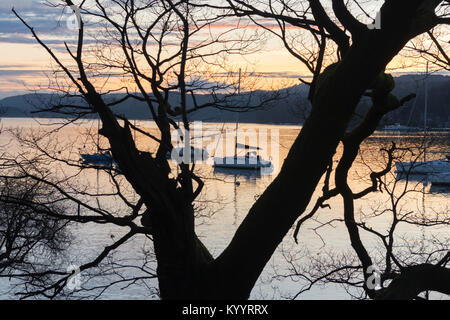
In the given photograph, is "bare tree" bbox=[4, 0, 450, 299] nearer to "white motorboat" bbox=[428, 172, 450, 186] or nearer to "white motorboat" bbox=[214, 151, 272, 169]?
"white motorboat" bbox=[428, 172, 450, 186]

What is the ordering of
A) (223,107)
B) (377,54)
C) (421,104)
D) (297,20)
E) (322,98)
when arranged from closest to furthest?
(377,54), (322,98), (297,20), (223,107), (421,104)

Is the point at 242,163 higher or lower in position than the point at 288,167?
lower

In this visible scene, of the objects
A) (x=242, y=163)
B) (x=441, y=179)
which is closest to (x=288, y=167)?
(x=441, y=179)

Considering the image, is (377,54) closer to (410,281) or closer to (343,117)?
(343,117)

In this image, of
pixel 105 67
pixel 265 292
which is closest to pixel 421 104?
pixel 265 292

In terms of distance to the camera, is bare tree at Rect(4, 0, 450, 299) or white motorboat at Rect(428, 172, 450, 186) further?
white motorboat at Rect(428, 172, 450, 186)

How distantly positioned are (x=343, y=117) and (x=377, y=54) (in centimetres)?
48

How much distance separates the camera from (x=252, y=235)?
418 centimetres

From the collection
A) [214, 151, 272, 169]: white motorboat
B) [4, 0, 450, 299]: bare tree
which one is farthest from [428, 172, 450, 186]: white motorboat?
[4, 0, 450, 299]: bare tree

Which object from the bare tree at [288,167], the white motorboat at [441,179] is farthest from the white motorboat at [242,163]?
the bare tree at [288,167]

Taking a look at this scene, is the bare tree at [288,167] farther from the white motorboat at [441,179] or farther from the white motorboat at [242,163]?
the white motorboat at [242,163]

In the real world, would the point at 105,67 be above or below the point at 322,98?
above

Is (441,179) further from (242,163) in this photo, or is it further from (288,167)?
(288,167)
